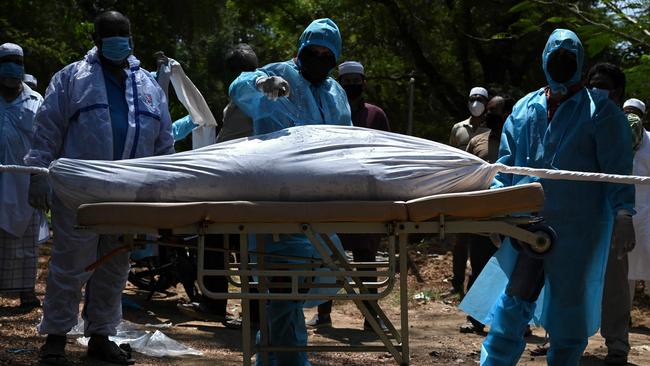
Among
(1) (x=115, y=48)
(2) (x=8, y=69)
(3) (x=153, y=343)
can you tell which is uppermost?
(2) (x=8, y=69)

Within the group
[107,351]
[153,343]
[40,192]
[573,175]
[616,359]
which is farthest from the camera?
[616,359]

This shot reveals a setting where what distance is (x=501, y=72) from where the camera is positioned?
14938 millimetres

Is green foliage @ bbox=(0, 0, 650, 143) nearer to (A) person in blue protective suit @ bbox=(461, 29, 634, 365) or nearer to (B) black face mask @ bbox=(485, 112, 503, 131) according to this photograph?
(B) black face mask @ bbox=(485, 112, 503, 131)

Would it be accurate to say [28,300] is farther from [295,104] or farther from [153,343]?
[295,104]

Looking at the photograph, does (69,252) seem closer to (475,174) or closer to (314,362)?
(314,362)

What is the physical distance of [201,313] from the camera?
26.6 feet

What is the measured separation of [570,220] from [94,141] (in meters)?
2.45

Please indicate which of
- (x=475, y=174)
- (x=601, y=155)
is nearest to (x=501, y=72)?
(x=601, y=155)

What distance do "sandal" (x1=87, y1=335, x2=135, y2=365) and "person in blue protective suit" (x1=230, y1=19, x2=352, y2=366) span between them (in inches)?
44.4

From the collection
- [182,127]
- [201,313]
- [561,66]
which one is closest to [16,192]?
[182,127]

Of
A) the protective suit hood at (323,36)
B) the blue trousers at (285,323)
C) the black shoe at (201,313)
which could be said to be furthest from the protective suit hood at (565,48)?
the black shoe at (201,313)

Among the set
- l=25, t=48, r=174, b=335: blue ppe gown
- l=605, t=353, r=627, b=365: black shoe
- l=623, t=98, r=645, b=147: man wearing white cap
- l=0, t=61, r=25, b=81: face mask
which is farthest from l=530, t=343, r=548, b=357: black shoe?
l=0, t=61, r=25, b=81: face mask

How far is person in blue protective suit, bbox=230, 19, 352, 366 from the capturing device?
5133mm

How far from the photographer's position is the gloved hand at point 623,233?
199 inches
